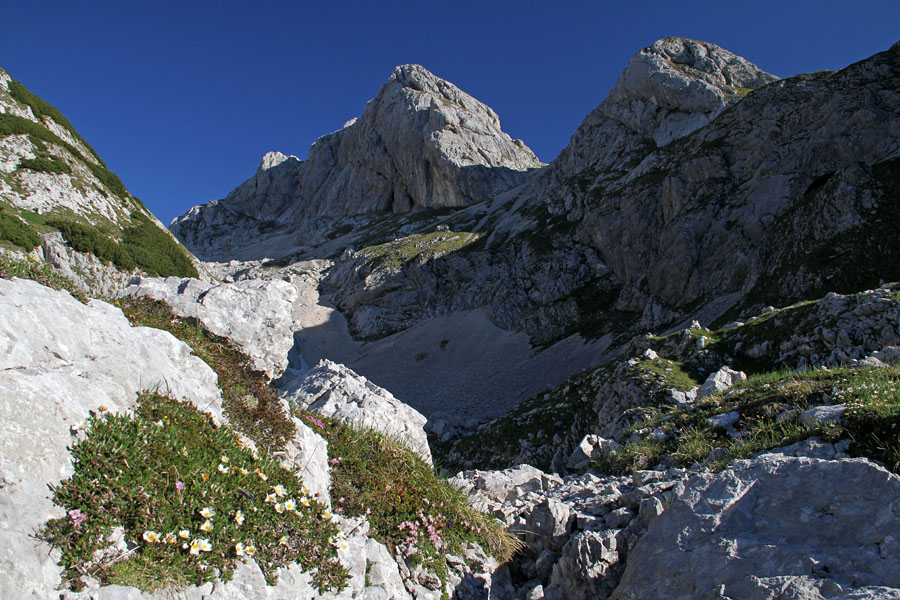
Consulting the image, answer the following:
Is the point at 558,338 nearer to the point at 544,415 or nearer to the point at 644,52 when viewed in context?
the point at 544,415

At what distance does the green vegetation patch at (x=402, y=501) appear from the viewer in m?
5.13

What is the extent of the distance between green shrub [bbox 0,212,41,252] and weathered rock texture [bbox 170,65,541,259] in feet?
327

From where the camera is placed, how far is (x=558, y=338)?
48312 millimetres

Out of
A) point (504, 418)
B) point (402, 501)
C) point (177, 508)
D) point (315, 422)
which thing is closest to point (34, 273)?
point (177, 508)

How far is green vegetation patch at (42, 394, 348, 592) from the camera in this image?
3.27 m

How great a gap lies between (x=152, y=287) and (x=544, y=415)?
17669 millimetres

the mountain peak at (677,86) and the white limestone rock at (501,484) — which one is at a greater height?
the mountain peak at (677,86)

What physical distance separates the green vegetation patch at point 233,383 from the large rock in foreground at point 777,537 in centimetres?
404

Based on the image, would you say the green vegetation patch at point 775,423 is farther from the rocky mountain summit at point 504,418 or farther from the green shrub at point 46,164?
the green shrub at point 46,164

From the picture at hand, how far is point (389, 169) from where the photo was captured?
129375 millimetres

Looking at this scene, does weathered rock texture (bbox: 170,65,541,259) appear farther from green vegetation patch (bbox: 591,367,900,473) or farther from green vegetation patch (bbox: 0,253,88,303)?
green vegetation patch (bbox: 0,253,88,303)

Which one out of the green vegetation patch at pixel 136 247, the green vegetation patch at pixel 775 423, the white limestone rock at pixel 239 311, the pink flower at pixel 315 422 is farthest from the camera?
the green vegetation patch at pixel 136 247

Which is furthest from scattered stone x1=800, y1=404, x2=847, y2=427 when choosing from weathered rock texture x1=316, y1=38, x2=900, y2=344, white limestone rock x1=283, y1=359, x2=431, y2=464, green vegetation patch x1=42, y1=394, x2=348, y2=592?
weathered rock texture x1=316, y1=38, x2=900, y2=344

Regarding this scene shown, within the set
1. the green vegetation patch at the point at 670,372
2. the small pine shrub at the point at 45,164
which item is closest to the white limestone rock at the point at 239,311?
the green vegetation patch at the point at 670,372
